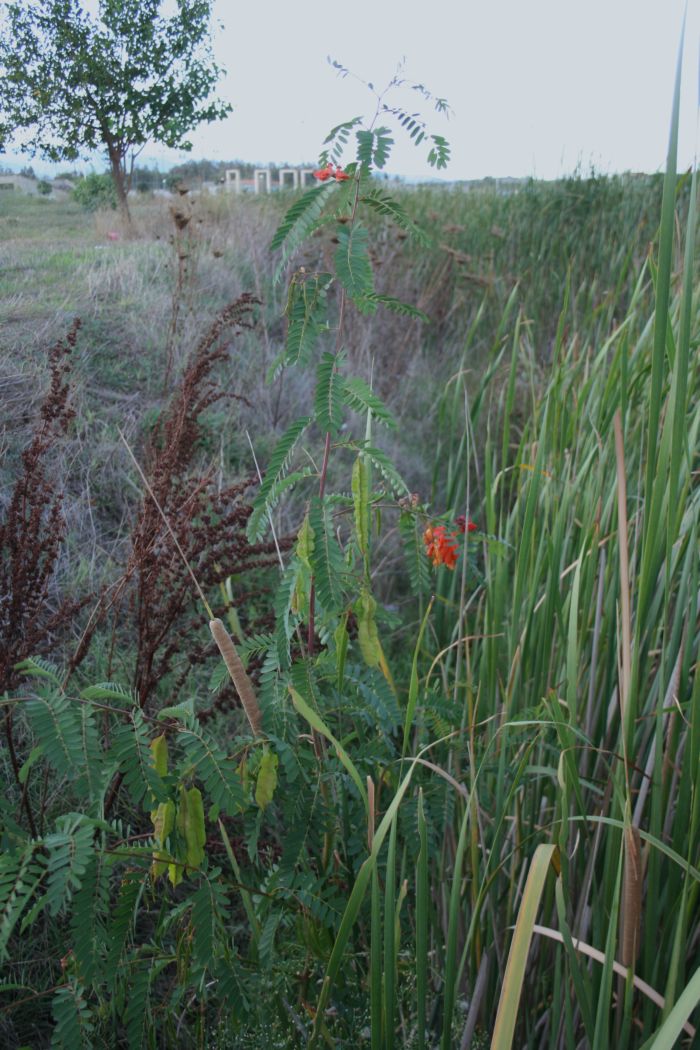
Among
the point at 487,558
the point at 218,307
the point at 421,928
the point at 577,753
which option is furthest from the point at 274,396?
the point at 421,928

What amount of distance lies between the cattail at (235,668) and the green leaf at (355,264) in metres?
0.49

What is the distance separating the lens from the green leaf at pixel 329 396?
113 cm

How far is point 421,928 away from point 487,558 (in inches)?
44.1

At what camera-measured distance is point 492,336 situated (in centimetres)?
522

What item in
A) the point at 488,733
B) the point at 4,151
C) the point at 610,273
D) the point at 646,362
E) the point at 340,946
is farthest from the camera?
the point at 610,273

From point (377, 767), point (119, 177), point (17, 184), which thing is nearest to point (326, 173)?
Answer: point (377, 767)

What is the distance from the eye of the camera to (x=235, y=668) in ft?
3.38

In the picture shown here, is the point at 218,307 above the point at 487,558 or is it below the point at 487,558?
above

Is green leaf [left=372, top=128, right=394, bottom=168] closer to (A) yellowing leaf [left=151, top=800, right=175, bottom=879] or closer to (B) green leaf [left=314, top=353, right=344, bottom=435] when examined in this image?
(B) green leaf [left=314, top=353, right=344, bottom=435]

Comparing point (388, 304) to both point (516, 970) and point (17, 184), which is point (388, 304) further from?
point (17, 184)

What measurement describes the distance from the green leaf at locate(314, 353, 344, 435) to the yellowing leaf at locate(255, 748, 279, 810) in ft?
1.45

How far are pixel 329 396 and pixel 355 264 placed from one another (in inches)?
7.3

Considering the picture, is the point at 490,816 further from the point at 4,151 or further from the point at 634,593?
the point at 4,151

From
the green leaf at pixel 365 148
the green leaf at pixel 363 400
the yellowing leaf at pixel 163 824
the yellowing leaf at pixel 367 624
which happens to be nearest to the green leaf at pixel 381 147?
the green leaf at pixel 365 148
